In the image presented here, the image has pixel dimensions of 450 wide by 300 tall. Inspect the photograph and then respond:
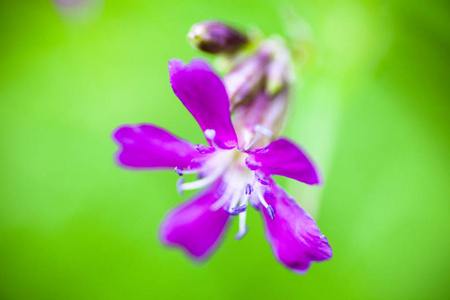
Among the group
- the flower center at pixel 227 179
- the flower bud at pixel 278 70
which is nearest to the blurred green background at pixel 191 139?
the flower bud at pixel 278 70

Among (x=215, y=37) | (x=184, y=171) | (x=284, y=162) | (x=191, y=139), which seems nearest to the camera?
(x=284, y=162)

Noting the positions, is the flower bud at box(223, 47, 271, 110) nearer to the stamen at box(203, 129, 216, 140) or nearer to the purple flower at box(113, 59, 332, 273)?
the purple flower at box(113, 59, 332, 273)

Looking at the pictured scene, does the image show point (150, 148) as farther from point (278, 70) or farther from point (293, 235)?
point (278, 70)

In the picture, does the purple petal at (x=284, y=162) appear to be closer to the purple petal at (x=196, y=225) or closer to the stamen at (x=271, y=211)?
the stamen at (x=271, y=211)

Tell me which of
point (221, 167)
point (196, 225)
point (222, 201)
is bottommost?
point (196, 225)

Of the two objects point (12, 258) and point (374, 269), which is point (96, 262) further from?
point (374, 269)

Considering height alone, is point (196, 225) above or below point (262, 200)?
below

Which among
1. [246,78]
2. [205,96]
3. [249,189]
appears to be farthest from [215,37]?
[249,189]
